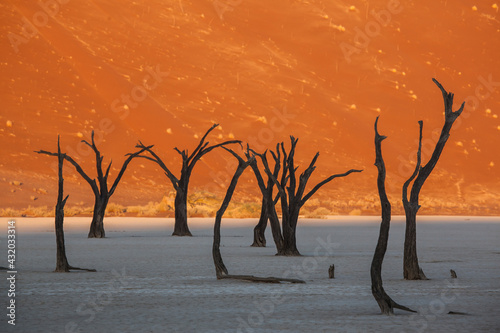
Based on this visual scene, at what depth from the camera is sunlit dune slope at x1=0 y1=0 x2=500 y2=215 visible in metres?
60.3

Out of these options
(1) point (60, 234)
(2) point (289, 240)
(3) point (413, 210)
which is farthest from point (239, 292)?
(2) point (289, 240)

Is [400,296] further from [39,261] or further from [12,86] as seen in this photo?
[12,86]

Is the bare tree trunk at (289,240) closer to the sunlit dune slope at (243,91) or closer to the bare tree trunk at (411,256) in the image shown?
the bare tree trunk at (411,256)

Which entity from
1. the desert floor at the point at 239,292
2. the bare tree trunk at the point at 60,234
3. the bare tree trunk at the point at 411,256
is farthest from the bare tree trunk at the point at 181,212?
the bare tree trunk at the point at 411,256

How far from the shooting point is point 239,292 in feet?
39.3

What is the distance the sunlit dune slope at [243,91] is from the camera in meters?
60.3

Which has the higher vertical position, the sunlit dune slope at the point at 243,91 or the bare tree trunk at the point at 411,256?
the sunlit dune slope at the point at 243,91

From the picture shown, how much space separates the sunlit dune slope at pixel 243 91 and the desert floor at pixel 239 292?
3445 cm

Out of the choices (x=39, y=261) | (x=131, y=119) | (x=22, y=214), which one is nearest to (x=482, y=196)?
(x=131, y=119)

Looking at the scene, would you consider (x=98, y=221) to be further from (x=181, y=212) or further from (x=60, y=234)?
(x=60, y=234)

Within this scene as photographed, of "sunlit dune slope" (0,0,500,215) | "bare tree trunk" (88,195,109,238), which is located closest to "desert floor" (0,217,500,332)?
"bare tree trunk" (88,195,109,238)

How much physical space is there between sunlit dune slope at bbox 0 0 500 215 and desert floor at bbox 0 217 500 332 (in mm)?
34449

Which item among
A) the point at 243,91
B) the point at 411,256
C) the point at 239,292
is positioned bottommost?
the point at 239,292

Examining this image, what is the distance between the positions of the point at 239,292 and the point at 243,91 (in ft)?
190
